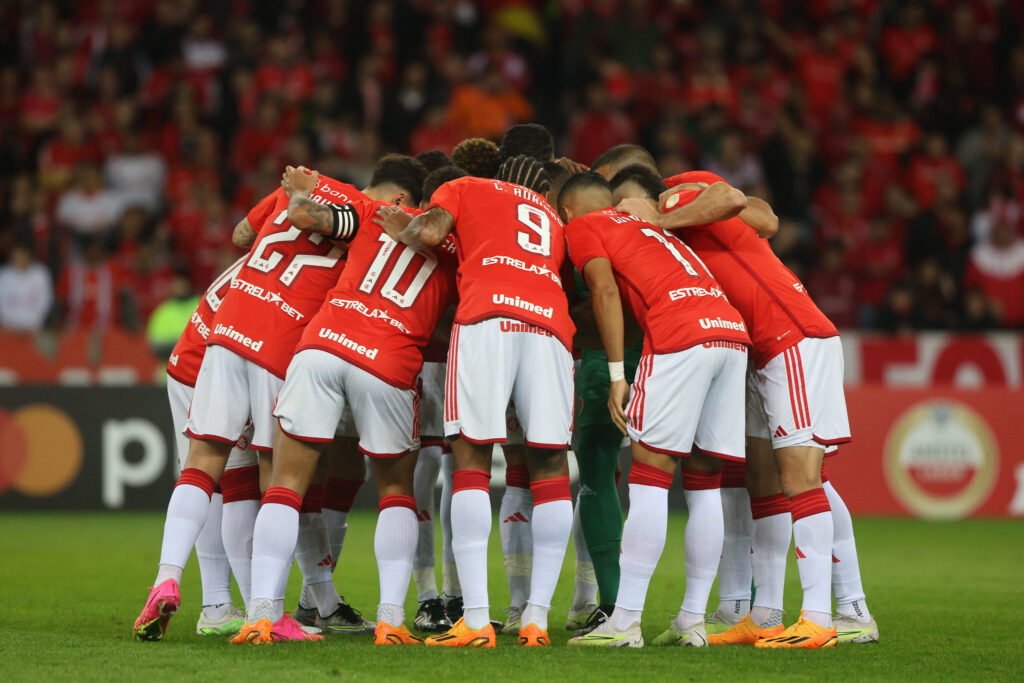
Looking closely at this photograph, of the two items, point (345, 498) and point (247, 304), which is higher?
point (247, 304)

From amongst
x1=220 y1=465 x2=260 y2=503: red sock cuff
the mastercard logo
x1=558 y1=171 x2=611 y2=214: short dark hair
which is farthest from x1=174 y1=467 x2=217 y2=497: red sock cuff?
the mastercard logo

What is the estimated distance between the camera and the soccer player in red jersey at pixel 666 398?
5684mm

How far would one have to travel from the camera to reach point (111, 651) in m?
5.38

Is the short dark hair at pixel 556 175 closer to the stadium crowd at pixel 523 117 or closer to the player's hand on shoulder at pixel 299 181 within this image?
the player's hand on shoulder at pixel 299 181

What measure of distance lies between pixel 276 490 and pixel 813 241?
10700 mm

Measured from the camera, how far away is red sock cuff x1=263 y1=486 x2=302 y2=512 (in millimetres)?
5680

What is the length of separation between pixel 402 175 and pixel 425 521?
192 centimetres

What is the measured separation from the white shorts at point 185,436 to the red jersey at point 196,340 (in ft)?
0.18

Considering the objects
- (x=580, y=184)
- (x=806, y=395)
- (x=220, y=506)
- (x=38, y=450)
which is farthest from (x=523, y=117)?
(x=806, y=395)

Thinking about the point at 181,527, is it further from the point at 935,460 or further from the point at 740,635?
the point at 935,460

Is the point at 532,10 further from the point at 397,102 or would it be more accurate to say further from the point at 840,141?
the point at 840,141

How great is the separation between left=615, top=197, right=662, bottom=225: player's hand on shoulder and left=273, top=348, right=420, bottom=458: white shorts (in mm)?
1503

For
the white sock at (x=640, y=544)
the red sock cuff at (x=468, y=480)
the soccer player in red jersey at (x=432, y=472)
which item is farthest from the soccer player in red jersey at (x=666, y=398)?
the soccer player in red jersey at (x=432, y=472)

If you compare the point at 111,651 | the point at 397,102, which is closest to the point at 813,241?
the point at 397,102
